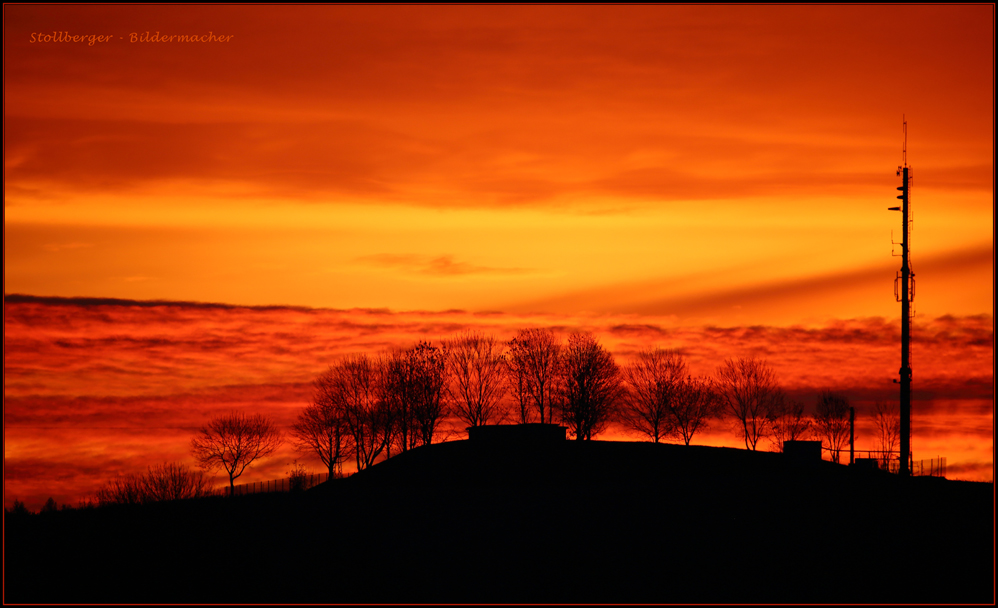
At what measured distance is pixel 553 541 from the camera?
5641 cm

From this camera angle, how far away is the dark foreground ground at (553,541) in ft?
168

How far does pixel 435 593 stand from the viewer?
169 ft

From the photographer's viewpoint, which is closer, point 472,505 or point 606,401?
point 472,505

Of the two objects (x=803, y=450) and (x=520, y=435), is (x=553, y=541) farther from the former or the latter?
(x=803, y=450)

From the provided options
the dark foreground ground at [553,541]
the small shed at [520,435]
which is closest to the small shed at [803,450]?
the dark foreground ground at [553,541]

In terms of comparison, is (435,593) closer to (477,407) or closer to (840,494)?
(840,494)

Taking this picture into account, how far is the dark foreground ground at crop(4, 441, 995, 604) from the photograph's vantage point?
5125 cm

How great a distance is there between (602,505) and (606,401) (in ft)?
148

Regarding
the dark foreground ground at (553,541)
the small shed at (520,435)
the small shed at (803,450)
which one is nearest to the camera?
the dark foreground ground at (553,541)

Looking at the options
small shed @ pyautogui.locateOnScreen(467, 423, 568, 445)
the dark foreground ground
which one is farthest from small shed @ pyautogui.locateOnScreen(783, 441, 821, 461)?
small shed @ pyautogui.locateOnScreen(467, 423, 568, 445)

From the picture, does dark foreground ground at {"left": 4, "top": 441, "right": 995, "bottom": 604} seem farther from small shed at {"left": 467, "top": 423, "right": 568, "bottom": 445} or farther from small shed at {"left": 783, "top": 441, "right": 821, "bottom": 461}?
small shed at {"left": 467, "top": 423, "right": 568, "bottom": 445}

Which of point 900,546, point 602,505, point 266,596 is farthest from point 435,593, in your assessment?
point 900,546

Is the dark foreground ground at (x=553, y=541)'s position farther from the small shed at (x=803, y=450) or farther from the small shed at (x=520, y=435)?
the small shed at (x=520, y=435)

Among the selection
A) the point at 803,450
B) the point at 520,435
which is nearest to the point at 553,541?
the point at 520,435
